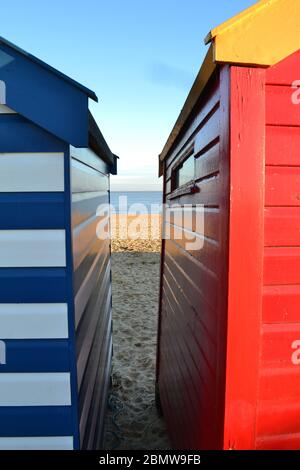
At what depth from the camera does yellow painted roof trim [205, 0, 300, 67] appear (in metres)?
1.64

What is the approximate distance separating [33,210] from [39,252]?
0.81 feet

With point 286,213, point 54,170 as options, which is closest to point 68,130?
point 54,170

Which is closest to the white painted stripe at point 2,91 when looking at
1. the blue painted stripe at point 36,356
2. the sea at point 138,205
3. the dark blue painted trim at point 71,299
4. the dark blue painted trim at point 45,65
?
the dark blue painted trim at point 45,65

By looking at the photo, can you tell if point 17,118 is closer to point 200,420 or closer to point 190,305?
point 190,305

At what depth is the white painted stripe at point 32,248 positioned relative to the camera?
203 centimetres

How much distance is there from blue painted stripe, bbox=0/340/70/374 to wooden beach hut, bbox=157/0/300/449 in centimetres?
92

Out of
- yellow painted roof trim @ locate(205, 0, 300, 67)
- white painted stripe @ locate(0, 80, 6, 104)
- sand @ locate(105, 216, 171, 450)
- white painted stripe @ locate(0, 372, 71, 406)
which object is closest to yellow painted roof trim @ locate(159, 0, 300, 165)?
yellow painted roof trim @ locate(205, 0, 300, 67)

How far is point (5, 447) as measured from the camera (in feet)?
7.15

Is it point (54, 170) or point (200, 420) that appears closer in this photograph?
point (54, 170)

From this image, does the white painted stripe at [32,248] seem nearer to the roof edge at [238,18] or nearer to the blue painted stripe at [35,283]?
the blue painted stripe at [35,283]

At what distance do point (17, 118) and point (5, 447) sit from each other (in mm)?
1999

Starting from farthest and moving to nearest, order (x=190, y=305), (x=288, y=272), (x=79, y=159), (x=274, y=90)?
(x=190, y=305) < (x=79, y=159) < (x=288, y=272) < (x=274, y=90)

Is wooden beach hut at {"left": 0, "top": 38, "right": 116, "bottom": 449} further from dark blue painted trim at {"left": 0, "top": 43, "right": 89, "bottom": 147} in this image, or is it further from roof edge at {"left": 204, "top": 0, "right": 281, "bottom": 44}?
roof edge at {"left": 204, "top": 0, "right": 281, "bottom": 44}
